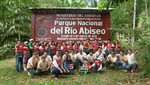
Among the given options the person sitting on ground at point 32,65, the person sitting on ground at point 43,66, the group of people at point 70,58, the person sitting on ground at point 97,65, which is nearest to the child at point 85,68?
the group of people at point 70,58

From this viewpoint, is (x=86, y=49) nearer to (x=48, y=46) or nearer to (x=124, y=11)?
(x=48, y=46)

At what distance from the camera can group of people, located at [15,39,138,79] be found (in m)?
5.61

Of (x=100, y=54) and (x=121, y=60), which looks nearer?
(x=121, y=60)

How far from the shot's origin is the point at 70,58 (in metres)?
6.22

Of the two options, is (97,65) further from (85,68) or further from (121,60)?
(121,60)

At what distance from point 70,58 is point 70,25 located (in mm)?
2320

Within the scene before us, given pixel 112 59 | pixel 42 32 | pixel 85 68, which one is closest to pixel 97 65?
pixel 85 68

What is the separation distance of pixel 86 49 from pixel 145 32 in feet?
10.8

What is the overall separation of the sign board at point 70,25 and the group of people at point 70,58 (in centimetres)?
52

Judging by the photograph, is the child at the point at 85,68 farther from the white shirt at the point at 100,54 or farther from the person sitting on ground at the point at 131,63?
the person sitting on ground at the point at 131,63

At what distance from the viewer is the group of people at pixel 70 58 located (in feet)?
18.4

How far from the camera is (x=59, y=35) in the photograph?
767 cm

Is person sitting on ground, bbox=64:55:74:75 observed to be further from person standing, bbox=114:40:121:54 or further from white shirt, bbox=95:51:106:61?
person standing, bbox=114:40:121:54

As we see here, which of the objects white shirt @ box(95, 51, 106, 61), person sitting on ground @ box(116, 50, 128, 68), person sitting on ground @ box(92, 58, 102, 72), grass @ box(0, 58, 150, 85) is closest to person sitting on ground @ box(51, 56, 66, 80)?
grass @ box(0, 58, 150, 85)
